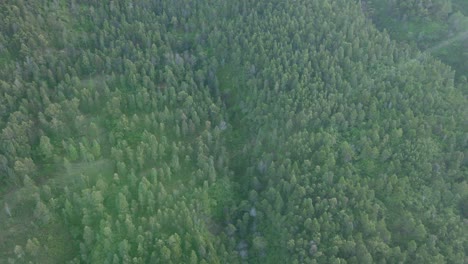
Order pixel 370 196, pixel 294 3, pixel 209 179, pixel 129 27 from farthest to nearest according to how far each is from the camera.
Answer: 1. pixel 294 3
2. pixel 129 27
3. pixel 209 179
4. pixel 370 196

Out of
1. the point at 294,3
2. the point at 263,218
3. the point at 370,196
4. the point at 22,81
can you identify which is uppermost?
the point at 294,3

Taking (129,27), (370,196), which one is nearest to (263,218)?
(370,196)

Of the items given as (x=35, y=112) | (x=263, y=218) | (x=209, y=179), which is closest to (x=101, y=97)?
(x=35, y=112)

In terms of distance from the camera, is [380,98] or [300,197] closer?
[300,197]

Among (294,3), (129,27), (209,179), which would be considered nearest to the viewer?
(209,179)

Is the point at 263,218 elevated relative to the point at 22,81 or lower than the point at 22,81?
lower

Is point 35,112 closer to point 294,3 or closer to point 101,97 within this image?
point 101,97

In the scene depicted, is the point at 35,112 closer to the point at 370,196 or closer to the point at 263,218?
the point at 263,218
